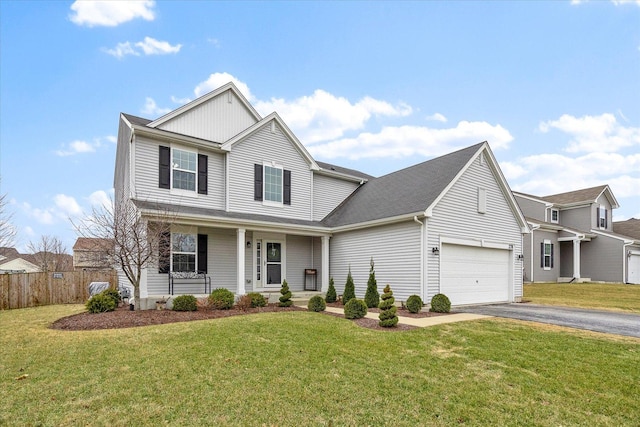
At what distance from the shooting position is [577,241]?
25.3m

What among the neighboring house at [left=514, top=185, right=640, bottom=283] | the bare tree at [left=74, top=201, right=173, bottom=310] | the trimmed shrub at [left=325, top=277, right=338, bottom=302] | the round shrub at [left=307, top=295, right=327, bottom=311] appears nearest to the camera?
the bare tree at [left=74, top=201, right=173, bottom=310]

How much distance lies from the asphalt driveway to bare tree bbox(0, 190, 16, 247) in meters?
21.2

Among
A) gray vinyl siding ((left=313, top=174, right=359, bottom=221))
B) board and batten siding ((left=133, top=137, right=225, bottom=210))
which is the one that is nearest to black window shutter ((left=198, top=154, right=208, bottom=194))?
board and batten siding ((left=133, top=137, right=225, bottom=210))

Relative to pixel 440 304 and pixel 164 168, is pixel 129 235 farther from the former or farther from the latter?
pixel 440 304

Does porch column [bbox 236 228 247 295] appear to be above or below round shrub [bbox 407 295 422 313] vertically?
above

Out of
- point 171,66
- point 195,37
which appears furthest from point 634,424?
point 171,66

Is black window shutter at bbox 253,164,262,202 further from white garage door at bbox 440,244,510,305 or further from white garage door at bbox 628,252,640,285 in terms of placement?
white garage door at bbox 628,252,640,285

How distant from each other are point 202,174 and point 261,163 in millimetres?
2551

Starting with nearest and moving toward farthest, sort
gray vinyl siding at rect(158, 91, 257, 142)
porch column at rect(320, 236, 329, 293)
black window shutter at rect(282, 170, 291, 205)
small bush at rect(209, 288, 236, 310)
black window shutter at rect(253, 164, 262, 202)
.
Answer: small bush at rect(209, 288, 236, 310) < gray vinyl siding at rect(158, 91, 257, 142) < black window shutter at rect(253, 164, 262, 202) < porch column at rect(320, 236, 329, 293) < black window shutter at rect(282, 170, 291, 205)

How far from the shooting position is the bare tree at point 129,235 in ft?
34.1

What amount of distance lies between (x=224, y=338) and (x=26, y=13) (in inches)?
535

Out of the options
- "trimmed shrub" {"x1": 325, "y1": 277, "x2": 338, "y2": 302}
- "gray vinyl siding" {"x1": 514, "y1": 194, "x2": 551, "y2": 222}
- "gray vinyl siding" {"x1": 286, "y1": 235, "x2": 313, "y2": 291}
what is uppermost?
"gray vinyl siding" {"x1": 514, "y1": 194, "x2": 551, "y2": 222}

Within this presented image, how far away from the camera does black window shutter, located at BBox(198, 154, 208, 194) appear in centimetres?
1381

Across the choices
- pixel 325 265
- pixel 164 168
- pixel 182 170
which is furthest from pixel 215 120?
pixel 325 265
